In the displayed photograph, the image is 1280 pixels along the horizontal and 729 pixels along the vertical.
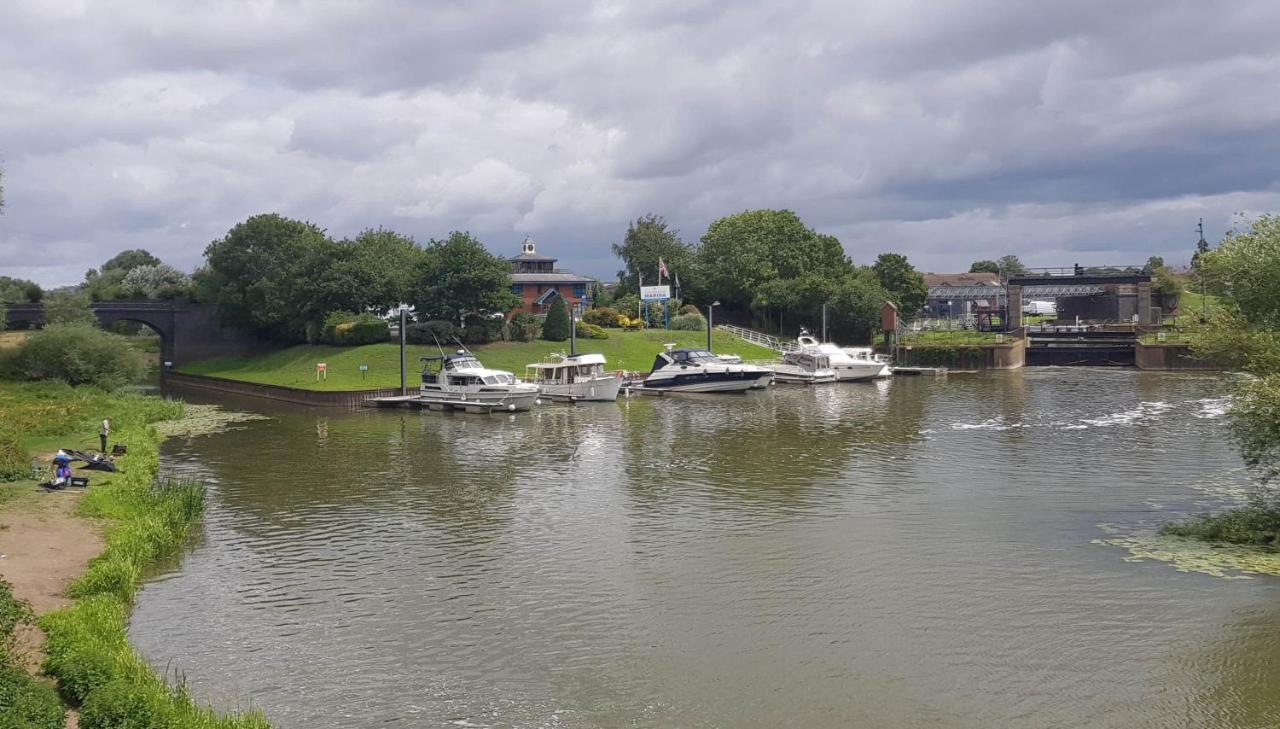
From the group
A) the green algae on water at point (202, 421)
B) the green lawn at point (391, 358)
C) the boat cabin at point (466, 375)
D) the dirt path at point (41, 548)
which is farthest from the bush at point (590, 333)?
the dirt path at point (41, 548)

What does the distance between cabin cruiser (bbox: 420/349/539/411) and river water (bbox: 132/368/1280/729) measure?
15437 millimetres

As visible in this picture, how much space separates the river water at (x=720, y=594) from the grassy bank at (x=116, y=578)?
771 millimetres

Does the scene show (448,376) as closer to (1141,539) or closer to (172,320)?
(1141,539)

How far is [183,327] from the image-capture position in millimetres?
91938

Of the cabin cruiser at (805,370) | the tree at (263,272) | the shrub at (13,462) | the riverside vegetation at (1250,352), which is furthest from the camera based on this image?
the tree at (263,272)

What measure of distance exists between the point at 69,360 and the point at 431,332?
23.7 metres

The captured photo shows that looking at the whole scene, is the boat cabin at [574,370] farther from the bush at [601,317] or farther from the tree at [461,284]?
the bush at [601,317]

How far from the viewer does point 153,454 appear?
120 ft

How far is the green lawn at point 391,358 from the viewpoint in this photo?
66562 mm

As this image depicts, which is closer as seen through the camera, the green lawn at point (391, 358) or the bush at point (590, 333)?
the green lawn at point (391, 358)

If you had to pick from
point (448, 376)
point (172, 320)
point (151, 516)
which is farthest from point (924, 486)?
point (172, 320)

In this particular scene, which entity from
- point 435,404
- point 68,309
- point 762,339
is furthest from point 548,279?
point 435,404

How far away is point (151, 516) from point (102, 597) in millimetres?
7099

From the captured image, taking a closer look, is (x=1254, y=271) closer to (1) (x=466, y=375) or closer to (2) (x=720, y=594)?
(2) (x=720, y=594)
